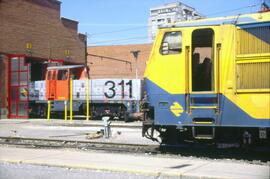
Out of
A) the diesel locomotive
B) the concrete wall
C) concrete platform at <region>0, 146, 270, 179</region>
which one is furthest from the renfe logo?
the concrete wall

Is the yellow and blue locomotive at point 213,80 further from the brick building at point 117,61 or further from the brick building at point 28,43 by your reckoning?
the brick building at point 117,61

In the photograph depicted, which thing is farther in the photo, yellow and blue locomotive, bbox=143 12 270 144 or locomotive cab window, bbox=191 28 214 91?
locomotive cab window, bbox=191 28 214 91

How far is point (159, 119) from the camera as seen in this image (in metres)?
12.6

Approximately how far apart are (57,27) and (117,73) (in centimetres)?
1641

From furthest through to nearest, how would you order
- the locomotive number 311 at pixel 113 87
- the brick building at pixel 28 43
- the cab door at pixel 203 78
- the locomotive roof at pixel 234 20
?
the brick building at pixel 28 43
the locomotive number 311 at pixel 113 87
the cab door at pixel 203 78
the locomotive roof at pixel 234 20

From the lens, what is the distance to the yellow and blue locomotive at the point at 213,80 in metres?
11.4

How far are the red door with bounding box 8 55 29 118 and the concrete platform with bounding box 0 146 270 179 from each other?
24360mm

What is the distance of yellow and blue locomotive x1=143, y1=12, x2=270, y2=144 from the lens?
11430 millimetres

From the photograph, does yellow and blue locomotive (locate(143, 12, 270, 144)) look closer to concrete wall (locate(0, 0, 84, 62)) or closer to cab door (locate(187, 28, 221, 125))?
cab door (locate(187, 28, 221, 125))

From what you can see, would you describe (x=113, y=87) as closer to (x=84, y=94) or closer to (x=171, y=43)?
(x=84, y=94)

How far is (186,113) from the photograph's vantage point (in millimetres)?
12188

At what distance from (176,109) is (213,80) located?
1.24 m

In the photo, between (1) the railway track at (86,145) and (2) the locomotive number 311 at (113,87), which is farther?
(2) the locomotive number 311 at (113,87)

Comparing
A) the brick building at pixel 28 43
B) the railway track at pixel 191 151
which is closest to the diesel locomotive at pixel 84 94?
the brick building at pixel 28 43
